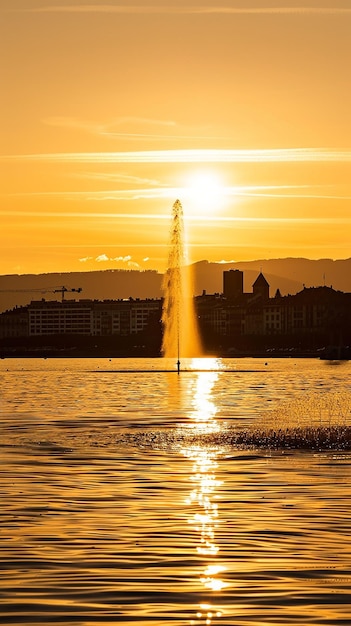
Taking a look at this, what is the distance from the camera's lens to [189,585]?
62.5ft

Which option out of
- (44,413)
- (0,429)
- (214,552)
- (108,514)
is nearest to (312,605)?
(214,552)

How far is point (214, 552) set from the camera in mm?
21891

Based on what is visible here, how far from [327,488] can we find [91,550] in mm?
10350

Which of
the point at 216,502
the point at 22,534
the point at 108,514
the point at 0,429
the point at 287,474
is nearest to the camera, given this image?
the point at 22,534

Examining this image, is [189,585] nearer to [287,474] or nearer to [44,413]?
[287,474]

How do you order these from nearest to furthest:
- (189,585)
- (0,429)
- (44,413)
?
1. (189,585)
2. (0,429)
3. (44,413)

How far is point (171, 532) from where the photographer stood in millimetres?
24172

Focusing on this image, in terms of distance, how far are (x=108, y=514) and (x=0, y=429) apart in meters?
29.3

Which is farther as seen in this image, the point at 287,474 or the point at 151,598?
the point at 287,474

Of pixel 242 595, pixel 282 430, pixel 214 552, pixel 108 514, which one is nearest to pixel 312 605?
pixel 242 595

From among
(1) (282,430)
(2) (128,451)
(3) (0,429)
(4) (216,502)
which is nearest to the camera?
(4) (216,502)

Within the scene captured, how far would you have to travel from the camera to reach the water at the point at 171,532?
1762cm

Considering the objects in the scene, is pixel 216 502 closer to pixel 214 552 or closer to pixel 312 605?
pixel 214 552

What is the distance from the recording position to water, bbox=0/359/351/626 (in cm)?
1762
